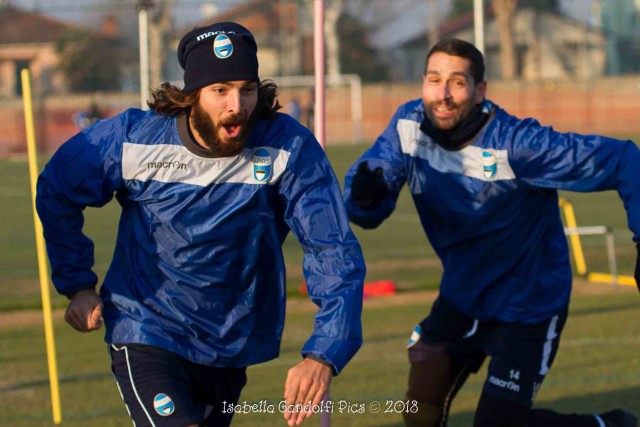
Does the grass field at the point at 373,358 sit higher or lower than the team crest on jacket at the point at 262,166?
lower

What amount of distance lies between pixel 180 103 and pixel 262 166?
0.38 m

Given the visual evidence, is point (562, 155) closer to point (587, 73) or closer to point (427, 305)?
point (427, 305)

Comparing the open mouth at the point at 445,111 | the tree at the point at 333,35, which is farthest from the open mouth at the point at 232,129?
the tree at the point at 333,35

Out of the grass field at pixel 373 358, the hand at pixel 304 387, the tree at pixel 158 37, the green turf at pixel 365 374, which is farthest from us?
the tree at pixel 158 37

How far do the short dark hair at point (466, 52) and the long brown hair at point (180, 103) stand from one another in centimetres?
144

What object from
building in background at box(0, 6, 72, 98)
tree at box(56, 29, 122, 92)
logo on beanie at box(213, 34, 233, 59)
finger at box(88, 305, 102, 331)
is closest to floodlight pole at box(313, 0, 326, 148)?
logo on beanie at box(213, 34, 233, 59)

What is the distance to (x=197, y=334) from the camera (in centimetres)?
450

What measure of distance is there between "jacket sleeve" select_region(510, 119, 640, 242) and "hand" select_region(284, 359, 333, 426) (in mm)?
2029

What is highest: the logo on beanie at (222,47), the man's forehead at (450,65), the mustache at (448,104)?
the logo on beanie at (222,47)

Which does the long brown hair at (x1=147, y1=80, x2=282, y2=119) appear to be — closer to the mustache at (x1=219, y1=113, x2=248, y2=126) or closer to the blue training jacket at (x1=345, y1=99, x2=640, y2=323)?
the mustache at (x1=219, y1=113, x2=248, y2=126)

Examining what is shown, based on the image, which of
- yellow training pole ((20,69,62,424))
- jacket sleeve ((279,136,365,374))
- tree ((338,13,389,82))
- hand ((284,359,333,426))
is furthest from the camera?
tree ((338,13,389,82))

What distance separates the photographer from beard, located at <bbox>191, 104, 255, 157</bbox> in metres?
4.36

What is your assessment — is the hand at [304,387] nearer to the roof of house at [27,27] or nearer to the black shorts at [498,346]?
the black shorts at [498,346]

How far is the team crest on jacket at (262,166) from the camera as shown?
4477 millimetres
